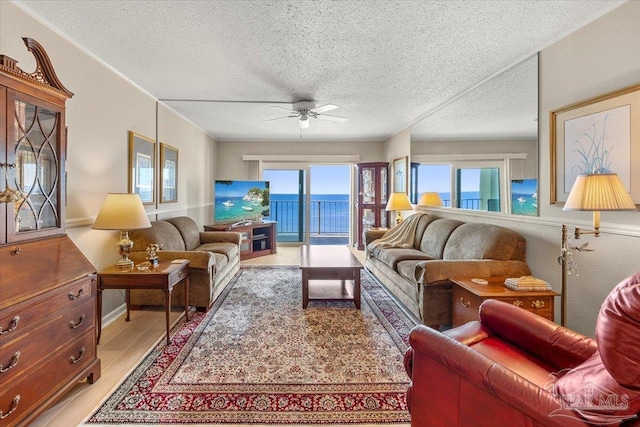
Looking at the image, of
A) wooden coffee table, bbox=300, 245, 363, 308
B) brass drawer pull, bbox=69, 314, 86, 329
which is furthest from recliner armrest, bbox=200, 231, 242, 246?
brass drawer pull, bbox=69, 314, 86, 329

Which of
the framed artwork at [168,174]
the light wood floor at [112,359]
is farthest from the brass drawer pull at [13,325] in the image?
the framed artwork at [168,174]

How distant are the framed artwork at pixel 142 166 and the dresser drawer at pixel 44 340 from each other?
6.60ft

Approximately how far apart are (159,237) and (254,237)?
2767 millimetres

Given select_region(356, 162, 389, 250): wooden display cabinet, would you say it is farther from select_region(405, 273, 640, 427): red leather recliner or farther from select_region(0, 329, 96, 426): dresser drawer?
select_region(0, 329, 96, 426): dresser drawer

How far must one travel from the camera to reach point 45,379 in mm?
1629

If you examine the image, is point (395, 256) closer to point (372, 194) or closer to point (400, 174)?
point (400, 174)

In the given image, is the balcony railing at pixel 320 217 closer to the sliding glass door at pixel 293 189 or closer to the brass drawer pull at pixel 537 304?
the sliding glass door at pixel 293 189

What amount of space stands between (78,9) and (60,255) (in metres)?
1.65

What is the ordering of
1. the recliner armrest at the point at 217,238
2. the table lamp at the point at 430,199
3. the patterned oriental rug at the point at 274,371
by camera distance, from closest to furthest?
the patterned oriental rug at the point at 274,371 < the table lamp at the point at 430,199 < the recliner armrest at the point at 217,238

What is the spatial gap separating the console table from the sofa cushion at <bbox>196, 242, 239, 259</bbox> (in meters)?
1.07

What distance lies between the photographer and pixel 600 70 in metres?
2.12

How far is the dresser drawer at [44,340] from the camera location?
141 cm

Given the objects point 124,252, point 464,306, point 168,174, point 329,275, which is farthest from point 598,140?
point 168,174

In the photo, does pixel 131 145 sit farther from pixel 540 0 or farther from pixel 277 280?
pixel 540 0
